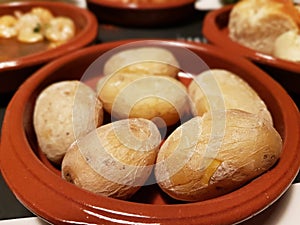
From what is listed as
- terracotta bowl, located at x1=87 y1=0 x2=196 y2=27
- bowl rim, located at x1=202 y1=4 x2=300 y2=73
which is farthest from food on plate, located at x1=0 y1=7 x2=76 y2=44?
bowl rim, located at x1=202 y1=4 x2=300 y2=73

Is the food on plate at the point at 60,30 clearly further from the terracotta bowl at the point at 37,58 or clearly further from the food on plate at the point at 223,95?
the food on plate at the point at 223,95

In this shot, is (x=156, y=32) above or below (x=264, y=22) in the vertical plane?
below

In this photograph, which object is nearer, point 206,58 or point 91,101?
point 91,101

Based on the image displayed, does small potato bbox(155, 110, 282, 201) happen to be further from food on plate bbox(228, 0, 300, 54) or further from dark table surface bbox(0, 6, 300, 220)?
dark table surface bbox(0, 6, 300, 220)

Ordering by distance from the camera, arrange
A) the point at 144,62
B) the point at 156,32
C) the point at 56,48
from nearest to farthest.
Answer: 1. the point at 144,62
2. the point at 56,48
3. the point at 156,32

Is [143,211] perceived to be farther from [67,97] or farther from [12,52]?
[12,52]

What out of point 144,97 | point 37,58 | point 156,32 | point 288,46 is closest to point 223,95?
point 144,97

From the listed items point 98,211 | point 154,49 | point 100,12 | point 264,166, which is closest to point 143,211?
point 98,211

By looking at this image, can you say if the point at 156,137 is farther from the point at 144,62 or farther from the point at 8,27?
the point at 8,27
